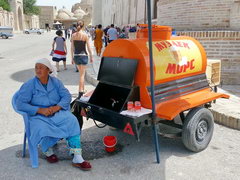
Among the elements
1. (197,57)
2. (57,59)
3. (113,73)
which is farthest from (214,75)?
(57,59)

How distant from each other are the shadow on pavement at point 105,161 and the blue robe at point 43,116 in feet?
1.16

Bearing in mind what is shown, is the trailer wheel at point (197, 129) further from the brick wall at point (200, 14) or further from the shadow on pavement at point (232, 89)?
the brick wall at point (200, 14)

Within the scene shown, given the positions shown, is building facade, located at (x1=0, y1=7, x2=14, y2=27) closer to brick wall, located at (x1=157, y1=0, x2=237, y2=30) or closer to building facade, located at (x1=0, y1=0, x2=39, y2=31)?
building facade, located at (x1=0, y1=0, x2=39, y2=31)

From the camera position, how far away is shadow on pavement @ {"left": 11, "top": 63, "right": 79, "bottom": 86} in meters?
8.87

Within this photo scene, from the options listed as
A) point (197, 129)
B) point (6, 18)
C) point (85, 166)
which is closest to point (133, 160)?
point (85, 166)

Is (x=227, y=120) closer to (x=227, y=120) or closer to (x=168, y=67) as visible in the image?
(x=227, y=120)

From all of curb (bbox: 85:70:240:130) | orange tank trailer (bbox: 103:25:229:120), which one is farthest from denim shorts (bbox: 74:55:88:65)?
curb (bbox: 85:70:240:130)

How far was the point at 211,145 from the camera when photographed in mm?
4227

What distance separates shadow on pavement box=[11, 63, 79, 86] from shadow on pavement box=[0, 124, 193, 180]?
4586mm

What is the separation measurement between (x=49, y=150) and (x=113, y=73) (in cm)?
141

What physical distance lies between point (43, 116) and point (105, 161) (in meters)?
1.03

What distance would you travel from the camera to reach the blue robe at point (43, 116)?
3270 mm

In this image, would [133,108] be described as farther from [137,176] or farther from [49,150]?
[49,150]

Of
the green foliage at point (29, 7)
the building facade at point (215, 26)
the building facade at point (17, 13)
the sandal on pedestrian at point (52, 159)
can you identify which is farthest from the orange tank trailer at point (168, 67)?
the green foliage at point (29, 7)
